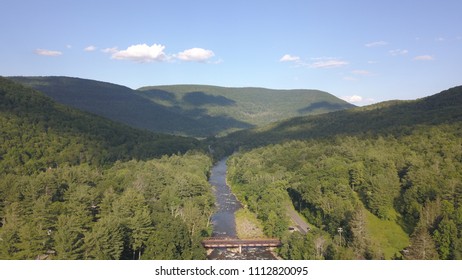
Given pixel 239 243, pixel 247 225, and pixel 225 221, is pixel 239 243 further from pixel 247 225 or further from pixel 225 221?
pixel 225 221

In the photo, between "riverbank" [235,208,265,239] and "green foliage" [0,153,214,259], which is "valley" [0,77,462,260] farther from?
"riverbank" [235,208,265,239]

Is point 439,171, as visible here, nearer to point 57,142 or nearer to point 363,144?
point 363,144

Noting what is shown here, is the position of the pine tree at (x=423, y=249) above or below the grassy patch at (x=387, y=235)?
above

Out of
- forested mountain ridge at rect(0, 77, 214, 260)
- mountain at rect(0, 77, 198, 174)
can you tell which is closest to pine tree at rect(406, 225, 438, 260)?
forested mountain ridge at rect(0, 77, 214, 260)

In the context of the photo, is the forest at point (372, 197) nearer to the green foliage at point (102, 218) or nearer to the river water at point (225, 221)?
the river water at point (225, 221)

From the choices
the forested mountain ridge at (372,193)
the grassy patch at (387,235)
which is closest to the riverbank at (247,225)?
the forested mountain ridge at (372,193)

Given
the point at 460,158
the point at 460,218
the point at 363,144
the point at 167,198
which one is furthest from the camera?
the point at 363,144

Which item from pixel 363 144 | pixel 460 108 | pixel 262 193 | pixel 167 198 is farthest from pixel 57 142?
pixel 460 108
